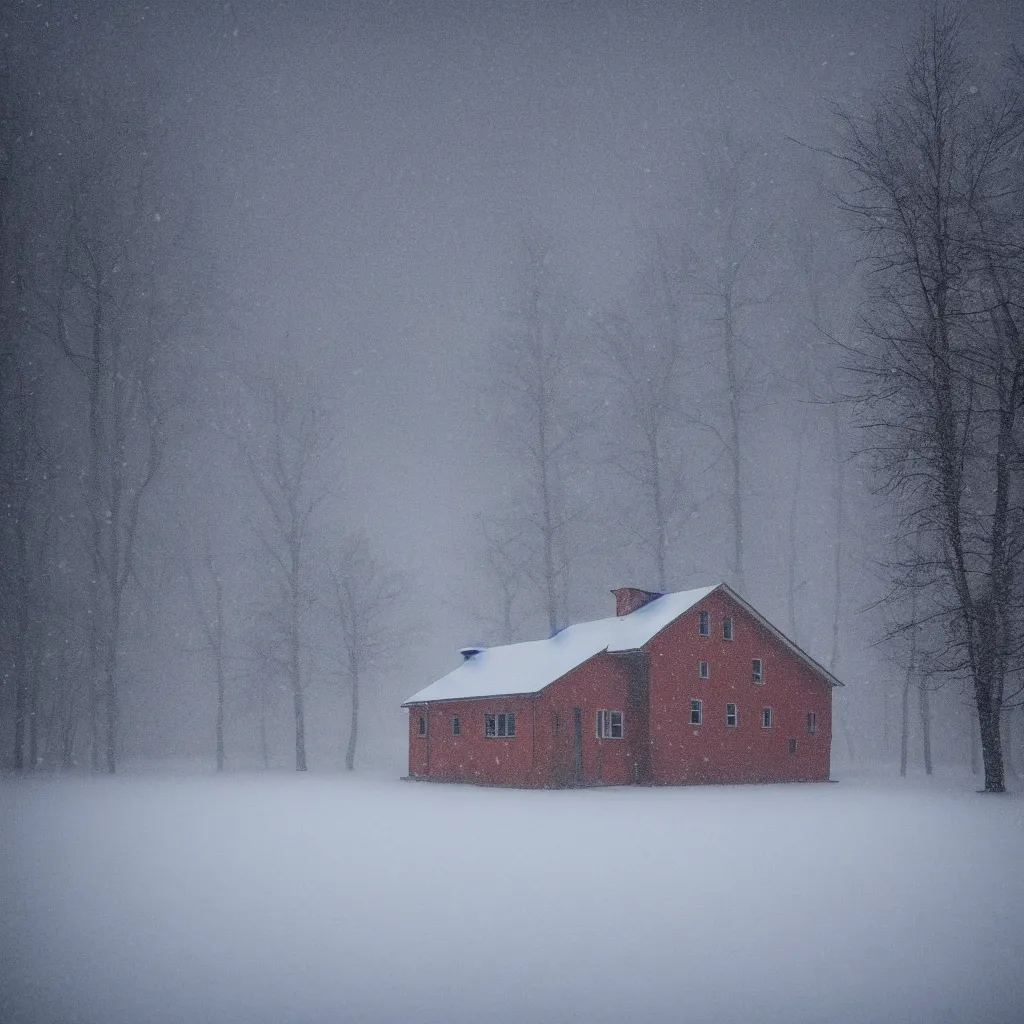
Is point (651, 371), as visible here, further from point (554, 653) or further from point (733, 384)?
point (554, 653)

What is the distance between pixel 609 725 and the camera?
31.6 metres

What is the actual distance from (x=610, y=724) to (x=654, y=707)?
1755mm

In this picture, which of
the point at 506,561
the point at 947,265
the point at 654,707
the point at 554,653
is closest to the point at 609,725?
the point at 654,707

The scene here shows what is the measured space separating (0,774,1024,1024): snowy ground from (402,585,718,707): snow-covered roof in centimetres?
Answer: 1332

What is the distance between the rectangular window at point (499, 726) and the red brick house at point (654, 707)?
0.05 metres

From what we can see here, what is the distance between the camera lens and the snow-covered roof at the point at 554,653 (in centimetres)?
3159

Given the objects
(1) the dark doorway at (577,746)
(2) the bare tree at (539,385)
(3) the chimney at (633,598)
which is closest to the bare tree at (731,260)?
(3) the chimney at (633,598)

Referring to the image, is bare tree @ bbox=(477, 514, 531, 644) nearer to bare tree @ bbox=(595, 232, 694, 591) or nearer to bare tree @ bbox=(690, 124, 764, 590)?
bare tree @ bbox=(595, 232, 694, 591)

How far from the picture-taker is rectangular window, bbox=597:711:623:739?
31.4 m

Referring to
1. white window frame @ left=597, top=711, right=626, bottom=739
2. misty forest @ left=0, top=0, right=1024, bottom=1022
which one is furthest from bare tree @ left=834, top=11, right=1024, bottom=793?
white window frame @ left=597, top=711, right=626, bottom=739

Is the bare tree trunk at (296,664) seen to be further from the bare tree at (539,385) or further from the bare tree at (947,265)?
the bare tree at (947,265)

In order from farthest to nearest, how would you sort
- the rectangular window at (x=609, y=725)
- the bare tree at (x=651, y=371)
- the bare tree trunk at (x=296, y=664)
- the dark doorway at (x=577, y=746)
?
1. the bare tree trunk at (x=296, y=664)
2. the bare tree at (x=651, y=371)
3. the rectangular window at (x=609, y=725)
4. the dark doorway at (x=577, y=746)

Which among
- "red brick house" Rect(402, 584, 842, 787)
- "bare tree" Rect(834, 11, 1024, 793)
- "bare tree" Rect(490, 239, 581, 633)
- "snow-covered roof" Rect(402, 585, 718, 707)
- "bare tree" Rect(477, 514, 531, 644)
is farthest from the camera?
"bare tree" Rect(477, 514, 531, 644)

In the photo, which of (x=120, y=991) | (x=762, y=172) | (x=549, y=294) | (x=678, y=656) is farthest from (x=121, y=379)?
(x=120, y=991)
